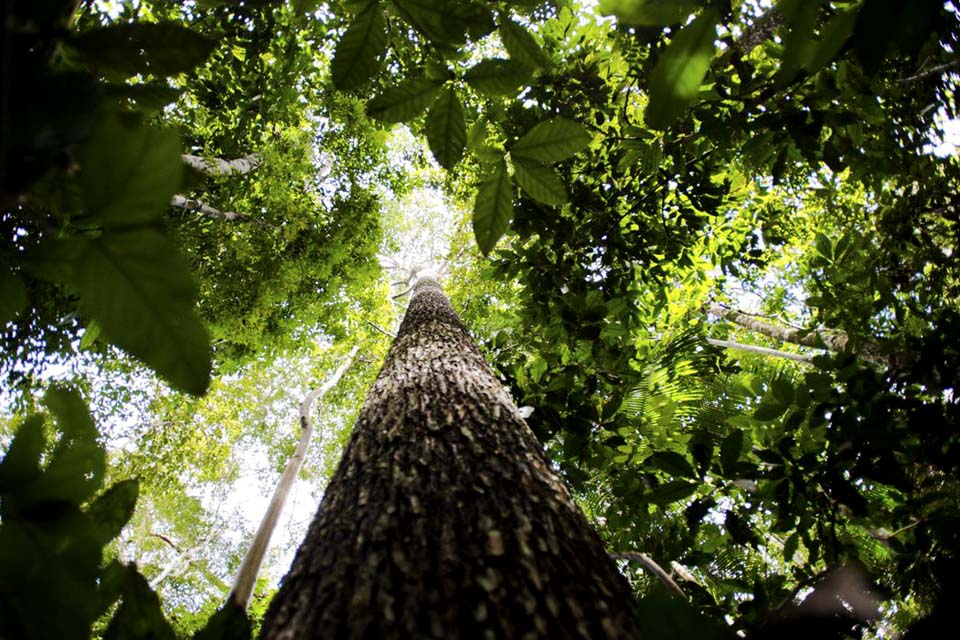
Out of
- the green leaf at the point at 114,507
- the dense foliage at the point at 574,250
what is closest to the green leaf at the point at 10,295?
the dense foliage at the point at 574,250

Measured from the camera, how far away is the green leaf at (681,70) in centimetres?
50

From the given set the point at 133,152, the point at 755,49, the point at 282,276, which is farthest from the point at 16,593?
the point at 282,276

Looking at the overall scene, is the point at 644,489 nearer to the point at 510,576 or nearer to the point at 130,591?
the point at 510,576

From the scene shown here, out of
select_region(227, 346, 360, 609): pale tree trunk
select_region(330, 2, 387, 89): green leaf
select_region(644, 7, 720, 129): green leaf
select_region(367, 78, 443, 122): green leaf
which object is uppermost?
select_region(227, 346, 360, 609): pale tree trunk

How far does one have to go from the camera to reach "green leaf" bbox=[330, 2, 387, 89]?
699 mm

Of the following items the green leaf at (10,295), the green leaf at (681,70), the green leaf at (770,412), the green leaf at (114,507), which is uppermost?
the green leaf at (681,70)

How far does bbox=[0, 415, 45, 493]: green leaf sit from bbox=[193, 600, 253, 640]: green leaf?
0.28m

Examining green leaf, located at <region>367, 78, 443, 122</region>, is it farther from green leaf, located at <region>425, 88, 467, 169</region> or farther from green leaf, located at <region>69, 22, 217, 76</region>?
green leaf, located at <region>69, 22, 217, 76</region>

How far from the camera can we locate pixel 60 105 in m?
0.25

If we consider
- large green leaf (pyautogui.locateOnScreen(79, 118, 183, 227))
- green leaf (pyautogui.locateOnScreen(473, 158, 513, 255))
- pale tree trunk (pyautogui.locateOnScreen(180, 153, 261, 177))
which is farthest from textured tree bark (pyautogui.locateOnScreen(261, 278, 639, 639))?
pale tree trunk (pyautogui.locateOnScreen(180, 153, 261, 177))

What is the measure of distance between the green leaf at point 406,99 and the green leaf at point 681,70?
37 centimetres

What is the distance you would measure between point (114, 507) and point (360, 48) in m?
0.77

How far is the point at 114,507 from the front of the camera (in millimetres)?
604

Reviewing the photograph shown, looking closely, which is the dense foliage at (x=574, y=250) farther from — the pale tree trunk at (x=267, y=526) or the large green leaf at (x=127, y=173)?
the pale tree trunk at (x=267, y=526)
